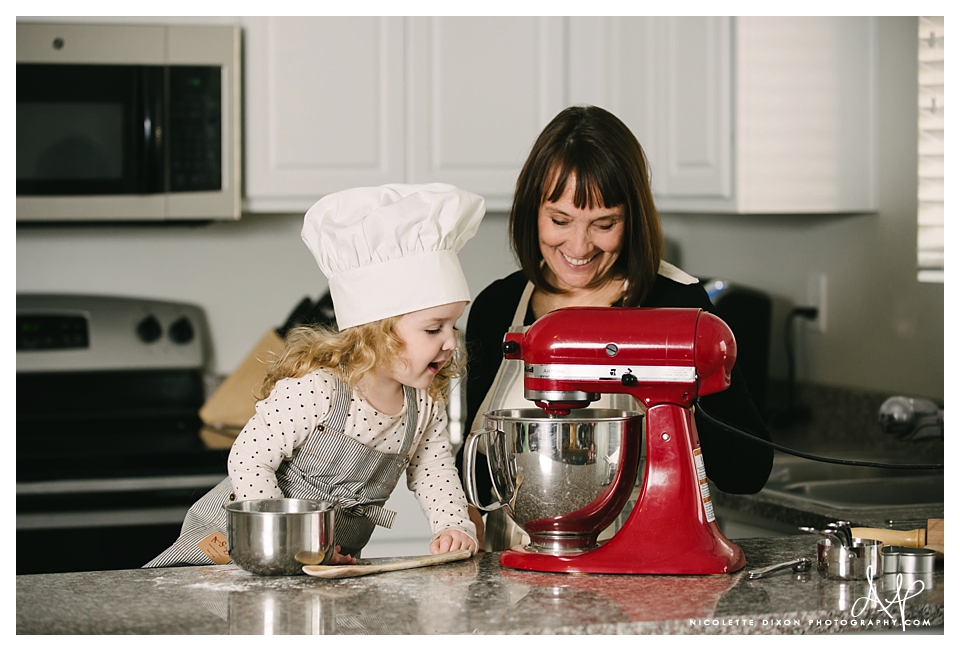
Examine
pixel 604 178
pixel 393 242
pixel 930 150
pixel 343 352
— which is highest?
pixel 930 150

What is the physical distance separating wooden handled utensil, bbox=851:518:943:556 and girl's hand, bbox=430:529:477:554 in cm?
48

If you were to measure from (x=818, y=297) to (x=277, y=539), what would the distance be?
6.44 feet

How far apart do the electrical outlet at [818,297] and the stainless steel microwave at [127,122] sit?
152cm

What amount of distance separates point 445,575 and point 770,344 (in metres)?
1.91

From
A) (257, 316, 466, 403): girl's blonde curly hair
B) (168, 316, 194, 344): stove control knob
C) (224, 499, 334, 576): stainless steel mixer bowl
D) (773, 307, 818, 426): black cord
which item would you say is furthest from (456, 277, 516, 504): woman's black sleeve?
(168, 316, 194, 344): stove control knob

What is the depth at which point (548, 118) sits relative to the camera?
2.70m

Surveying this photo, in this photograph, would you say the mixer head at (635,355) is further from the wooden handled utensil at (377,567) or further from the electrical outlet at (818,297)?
the electrical outlet at (818,297)

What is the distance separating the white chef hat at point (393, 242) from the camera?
1.33 meters

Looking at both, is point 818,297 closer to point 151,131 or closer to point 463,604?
point 151,131

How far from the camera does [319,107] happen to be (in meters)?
2.59

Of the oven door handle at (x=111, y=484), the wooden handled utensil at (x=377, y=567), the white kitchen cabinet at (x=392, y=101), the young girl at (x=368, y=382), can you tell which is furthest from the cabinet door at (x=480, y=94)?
the wooden handled utensil at (x=377, y=567)

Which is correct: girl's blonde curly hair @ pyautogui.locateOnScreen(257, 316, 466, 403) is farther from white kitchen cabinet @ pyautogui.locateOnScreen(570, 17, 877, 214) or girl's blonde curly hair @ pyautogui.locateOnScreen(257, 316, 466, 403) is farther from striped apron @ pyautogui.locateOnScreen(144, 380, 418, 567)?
white kitchen cabinet @ pyautogui.locateOnScreen(570, 17, 877, 214)

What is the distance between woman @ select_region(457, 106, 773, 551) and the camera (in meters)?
1.51

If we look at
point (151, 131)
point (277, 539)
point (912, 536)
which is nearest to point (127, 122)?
point (151, 131)
